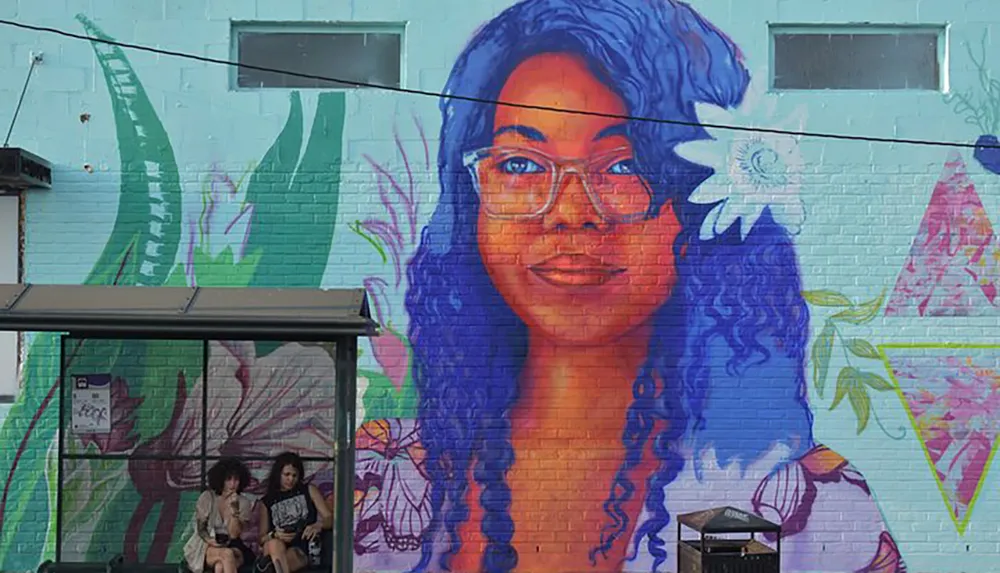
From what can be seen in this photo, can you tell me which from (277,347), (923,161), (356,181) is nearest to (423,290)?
(356,181)

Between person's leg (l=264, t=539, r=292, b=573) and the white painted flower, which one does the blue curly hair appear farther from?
person's leg (l=264, t=539, r=292, b=573)

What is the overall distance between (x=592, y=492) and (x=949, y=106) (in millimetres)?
4363

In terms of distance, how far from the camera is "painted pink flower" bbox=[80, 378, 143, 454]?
333 inches

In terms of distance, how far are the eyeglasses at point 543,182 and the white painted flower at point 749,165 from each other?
1.57ft

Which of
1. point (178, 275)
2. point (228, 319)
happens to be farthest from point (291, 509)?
point (178, 275)

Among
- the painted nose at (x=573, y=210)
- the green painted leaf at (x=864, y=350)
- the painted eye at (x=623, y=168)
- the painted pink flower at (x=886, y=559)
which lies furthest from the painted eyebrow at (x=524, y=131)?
the painted pink flower at (x=886, y=559)

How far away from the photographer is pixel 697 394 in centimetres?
1029

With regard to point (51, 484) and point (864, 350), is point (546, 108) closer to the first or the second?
point (864, 350)

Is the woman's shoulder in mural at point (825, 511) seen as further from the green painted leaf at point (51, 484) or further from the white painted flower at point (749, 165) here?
the green painted leaf at point (51, 484)

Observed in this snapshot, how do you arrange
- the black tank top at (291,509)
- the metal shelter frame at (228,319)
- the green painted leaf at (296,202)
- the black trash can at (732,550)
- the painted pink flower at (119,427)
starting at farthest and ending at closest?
the green painted leaf at (296,202) < the painted pink flower at (119,427) < the black tank top at (291,509) < the black trash can at (732,550) < the metal shelter frame at (228,319)

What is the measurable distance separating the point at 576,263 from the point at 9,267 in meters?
4.68

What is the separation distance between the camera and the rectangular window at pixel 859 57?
10.6m

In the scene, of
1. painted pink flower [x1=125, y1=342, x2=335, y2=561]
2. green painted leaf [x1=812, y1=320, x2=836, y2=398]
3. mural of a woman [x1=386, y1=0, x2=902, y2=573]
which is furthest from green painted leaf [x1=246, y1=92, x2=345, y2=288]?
green painted leaf [x1=812, y1=320, x2=836, y2=398]

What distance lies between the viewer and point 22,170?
973cm
